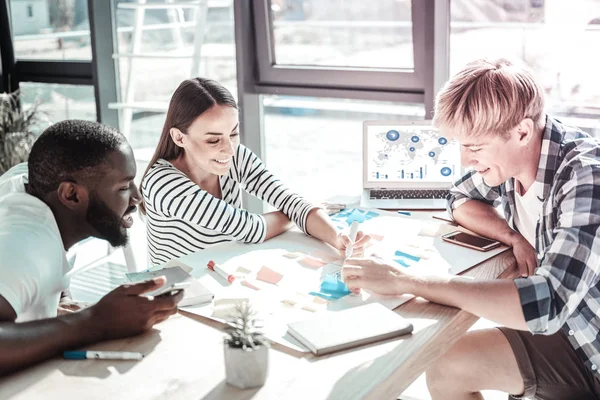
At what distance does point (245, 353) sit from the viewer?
1.17 metres

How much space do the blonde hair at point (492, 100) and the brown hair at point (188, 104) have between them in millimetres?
774

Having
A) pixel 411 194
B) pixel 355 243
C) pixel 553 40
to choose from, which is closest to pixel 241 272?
pixel 355 243

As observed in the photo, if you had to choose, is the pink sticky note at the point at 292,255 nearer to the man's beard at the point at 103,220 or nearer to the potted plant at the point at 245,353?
the man's beard at the point at 103,220

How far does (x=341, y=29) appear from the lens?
3146mm

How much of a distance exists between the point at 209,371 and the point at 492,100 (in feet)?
2.90

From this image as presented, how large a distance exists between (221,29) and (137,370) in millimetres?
2359

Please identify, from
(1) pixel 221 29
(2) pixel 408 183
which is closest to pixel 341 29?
(1) pixel 221 29

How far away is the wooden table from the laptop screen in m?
1.12

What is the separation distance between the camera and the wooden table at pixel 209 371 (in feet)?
3.89

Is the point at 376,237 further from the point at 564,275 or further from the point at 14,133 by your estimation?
the point at 14,133

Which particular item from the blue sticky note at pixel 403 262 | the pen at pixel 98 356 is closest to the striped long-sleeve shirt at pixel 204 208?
the blue sticky note at pixel 403 262

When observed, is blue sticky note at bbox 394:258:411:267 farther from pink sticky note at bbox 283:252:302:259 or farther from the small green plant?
the small green plant

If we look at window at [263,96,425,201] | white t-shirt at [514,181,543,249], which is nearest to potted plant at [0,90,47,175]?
window at [263,96,425,201]

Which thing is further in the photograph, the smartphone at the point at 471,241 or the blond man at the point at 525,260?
the smartphone at the point at 471,241
